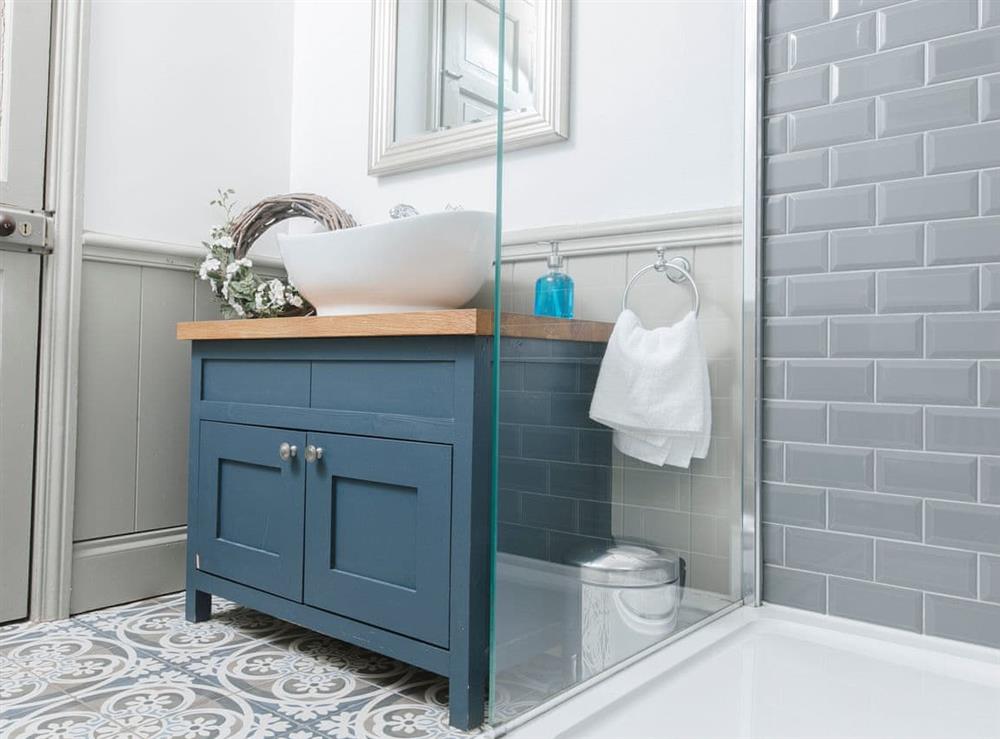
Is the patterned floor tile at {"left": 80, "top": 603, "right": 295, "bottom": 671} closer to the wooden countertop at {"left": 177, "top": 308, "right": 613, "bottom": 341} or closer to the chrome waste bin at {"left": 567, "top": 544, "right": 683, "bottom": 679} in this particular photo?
the wooden countertop at {"left": 177, "top": 308, "right": 613, "bottom": 341}

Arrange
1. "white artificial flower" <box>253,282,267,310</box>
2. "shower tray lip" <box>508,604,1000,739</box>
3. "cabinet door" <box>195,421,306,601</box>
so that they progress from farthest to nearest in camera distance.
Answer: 1. "white artificial flower" <box>253,282,267,310</box>
2. "cabinet door" <box>195,421,306,601</box>
3. "shower tray lip" <box>508,604,1000,739</box>

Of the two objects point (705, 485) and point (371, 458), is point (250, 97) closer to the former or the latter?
point (371, 458)

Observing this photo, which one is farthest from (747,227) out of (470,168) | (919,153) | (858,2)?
(470,168)

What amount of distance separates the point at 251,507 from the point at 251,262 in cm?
62

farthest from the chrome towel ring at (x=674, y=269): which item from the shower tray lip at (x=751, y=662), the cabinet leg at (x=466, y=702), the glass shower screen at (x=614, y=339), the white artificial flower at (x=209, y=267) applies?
the white artificial flower at (x=209, y=267)

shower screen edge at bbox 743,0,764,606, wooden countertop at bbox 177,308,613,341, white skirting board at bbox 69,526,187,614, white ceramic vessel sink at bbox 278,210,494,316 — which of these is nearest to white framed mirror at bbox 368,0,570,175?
white ceramic vessel sink at bbox 278,210,494,316

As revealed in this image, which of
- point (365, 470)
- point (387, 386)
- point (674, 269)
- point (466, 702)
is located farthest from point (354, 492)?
point (674, 269)

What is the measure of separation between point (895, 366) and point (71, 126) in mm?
1815

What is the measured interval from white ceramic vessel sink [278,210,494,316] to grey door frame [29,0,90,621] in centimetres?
58

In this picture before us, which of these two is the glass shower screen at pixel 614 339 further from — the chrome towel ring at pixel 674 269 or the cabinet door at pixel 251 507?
the cabinet door at pixel 251 507

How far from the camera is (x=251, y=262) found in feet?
6.27

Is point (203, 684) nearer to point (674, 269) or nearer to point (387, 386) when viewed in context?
point (387, 386)

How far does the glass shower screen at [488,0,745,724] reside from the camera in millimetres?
1061

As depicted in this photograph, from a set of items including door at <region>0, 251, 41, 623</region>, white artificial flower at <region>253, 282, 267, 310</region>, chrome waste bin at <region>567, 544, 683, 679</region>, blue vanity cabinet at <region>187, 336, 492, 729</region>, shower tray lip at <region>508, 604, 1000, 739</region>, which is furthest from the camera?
white artificial flower at <region>253, 282, 267, 310</region>
